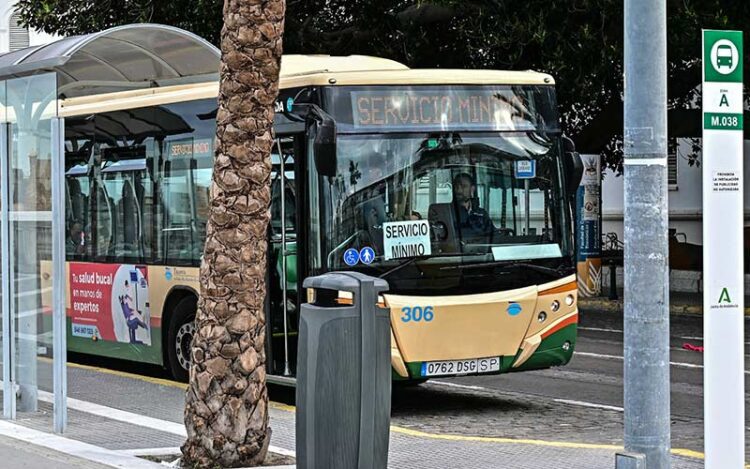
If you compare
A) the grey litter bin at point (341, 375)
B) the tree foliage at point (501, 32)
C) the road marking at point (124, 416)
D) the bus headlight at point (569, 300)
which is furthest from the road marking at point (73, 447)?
the tree foliage at point (501, 32)

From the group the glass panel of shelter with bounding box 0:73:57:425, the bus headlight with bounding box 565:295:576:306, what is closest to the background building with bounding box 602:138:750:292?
the bus headlight with bounding box 565:295:576:306

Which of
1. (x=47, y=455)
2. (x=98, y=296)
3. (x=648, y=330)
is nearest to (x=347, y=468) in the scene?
(x=648, y=330)

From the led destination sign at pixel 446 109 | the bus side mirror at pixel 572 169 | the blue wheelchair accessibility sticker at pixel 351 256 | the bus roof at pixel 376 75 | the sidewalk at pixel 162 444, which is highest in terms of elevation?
the bus roof at pixel 376 75

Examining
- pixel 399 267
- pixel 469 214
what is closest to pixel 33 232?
pixel 399 267

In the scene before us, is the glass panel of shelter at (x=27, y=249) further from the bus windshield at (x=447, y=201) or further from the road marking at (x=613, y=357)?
the road marking at (x=613, y=357)

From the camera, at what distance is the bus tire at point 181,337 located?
42.8ft

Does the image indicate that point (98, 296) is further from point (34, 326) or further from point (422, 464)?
point (422, 464)

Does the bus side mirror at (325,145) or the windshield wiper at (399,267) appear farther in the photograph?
the windshield wiper at (399,267)

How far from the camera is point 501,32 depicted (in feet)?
70.4

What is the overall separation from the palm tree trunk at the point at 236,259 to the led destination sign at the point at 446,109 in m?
2.79

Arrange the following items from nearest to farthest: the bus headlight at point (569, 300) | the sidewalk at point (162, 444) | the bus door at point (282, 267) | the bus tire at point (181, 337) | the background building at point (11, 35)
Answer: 1. the sidewalk at point (162, 444)
2. the bus door at point (282, 267)
3. the bus headlight at point (569, 300)
4. the bus tire at point (181, 337)
5. the background building at point (11, 35)

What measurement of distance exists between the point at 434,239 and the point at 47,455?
3785 mm

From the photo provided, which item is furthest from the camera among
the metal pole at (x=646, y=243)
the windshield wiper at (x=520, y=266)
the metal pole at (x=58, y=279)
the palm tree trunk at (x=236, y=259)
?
the windshield wiper at (x=520, y=266)

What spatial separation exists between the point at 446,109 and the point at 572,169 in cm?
128
